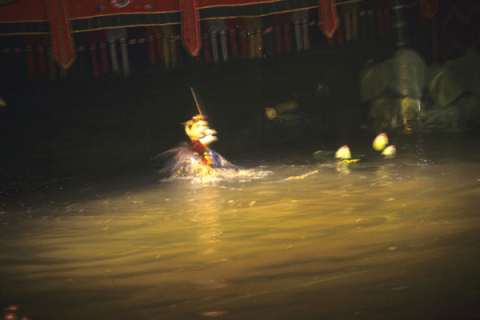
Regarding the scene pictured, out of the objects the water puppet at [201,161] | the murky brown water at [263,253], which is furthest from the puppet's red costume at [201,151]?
the murky brown water at [263,253]

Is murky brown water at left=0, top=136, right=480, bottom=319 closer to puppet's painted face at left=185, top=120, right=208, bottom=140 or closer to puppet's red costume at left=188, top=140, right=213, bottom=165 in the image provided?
puppet's red costume at left=188, top=140, right=213, bottom=165

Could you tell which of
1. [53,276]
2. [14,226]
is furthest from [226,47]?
[53,276]

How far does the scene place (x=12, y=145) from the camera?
1082 cm

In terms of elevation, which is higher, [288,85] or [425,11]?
[425,11]

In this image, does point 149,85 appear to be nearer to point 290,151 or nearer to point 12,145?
point 12,145

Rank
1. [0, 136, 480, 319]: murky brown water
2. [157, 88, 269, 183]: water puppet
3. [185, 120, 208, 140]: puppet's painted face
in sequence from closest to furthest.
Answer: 1. [0, 136, 480, 319]: murky brown water
2. [157, 88, 269, 183]: water puppet
3. [185, 120, 208, 140]: puppet's painted face

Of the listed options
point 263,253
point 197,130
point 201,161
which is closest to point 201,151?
point 201,161

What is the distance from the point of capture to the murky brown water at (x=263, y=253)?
305cm

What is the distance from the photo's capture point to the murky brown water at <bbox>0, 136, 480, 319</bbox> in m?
3.05

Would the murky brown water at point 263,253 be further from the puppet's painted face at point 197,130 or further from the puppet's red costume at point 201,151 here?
the puppet's painted face at point 197,130

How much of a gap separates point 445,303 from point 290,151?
7289 millimetres

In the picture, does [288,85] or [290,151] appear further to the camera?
[288,85]

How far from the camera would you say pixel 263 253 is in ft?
13.3

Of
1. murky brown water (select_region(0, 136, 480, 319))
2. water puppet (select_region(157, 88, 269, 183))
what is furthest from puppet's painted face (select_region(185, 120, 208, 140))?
murky brown water (select_region(0, 136, 480, 319))
